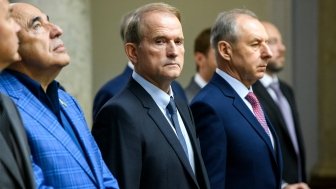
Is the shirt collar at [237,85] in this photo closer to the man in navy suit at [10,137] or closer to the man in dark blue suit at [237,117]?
the man in dark blue suit at [237,117]

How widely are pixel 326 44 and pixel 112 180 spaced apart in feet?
17.1

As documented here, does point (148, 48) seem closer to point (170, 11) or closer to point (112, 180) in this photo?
point (170, 11)

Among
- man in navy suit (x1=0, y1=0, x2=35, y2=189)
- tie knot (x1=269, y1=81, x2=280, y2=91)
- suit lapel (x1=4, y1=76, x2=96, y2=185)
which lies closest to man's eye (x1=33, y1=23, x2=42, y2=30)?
suit lapel (x1=4, y1=76, x2=96, y2=185)

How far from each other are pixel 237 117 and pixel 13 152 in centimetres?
156

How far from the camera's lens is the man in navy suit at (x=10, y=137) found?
9.53ft

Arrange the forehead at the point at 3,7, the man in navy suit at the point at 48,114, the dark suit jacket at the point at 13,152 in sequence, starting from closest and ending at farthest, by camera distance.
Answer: the dark suit jacket at the point at 13,152, the forehead at the point at 3,7, the man in navy suit at the point at 48,114

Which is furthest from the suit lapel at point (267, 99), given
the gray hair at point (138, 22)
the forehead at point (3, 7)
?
the forehead at point (3, 7)

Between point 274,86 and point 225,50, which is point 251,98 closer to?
point 225,50

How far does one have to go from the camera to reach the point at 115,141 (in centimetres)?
365

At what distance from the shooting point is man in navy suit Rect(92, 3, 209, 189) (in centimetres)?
366

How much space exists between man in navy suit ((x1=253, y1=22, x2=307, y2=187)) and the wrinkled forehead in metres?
2.01

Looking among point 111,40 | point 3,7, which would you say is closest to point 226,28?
point 3,7

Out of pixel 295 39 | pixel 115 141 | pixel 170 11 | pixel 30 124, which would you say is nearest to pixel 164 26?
pixel 170 11

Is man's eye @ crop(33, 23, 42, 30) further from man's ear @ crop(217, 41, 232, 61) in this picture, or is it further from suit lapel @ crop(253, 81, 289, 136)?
suit lapel @ crop(253, 81, 289, 136)
